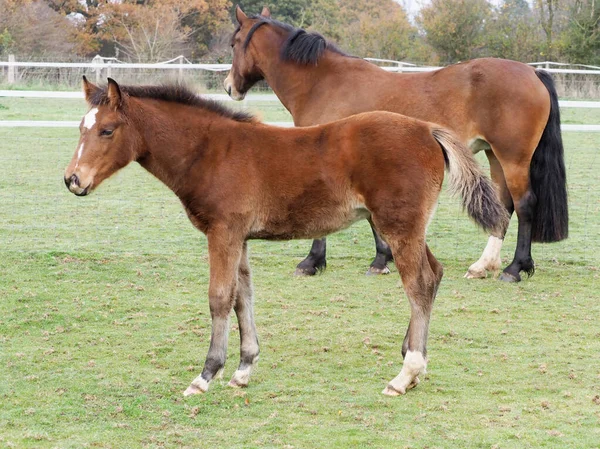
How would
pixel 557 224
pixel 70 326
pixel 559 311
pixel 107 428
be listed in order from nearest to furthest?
1. pixel 107 428
2. pixel 70 326
3. pixel 559 311
4. pixel 557 224

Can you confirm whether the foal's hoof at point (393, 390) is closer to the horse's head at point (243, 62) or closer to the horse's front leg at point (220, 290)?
the horse's front leg at point (220, 290)

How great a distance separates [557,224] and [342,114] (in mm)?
2122

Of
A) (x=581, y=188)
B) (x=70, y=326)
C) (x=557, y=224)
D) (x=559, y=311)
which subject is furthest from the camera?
(x=581, y=188)

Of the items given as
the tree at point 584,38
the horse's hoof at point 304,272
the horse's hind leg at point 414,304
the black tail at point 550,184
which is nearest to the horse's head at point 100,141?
the horse's hind leg at point 414,304

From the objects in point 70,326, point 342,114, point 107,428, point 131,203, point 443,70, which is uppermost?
point 443,70

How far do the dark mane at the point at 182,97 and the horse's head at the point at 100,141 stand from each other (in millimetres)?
157

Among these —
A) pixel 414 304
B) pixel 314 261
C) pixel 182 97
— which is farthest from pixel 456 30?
pixel 414 304

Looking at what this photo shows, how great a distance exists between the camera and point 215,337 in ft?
15.2

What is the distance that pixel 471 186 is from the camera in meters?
4.57

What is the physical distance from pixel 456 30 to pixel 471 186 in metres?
25.7

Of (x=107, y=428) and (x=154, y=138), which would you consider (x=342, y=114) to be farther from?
(x=107, y=428)

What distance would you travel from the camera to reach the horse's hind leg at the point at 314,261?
7383 mm

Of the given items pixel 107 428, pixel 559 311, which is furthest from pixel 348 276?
pixel 107 428

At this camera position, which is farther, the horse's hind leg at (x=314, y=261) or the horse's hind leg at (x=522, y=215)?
the horse's hind leg at (x=314, y=261)
